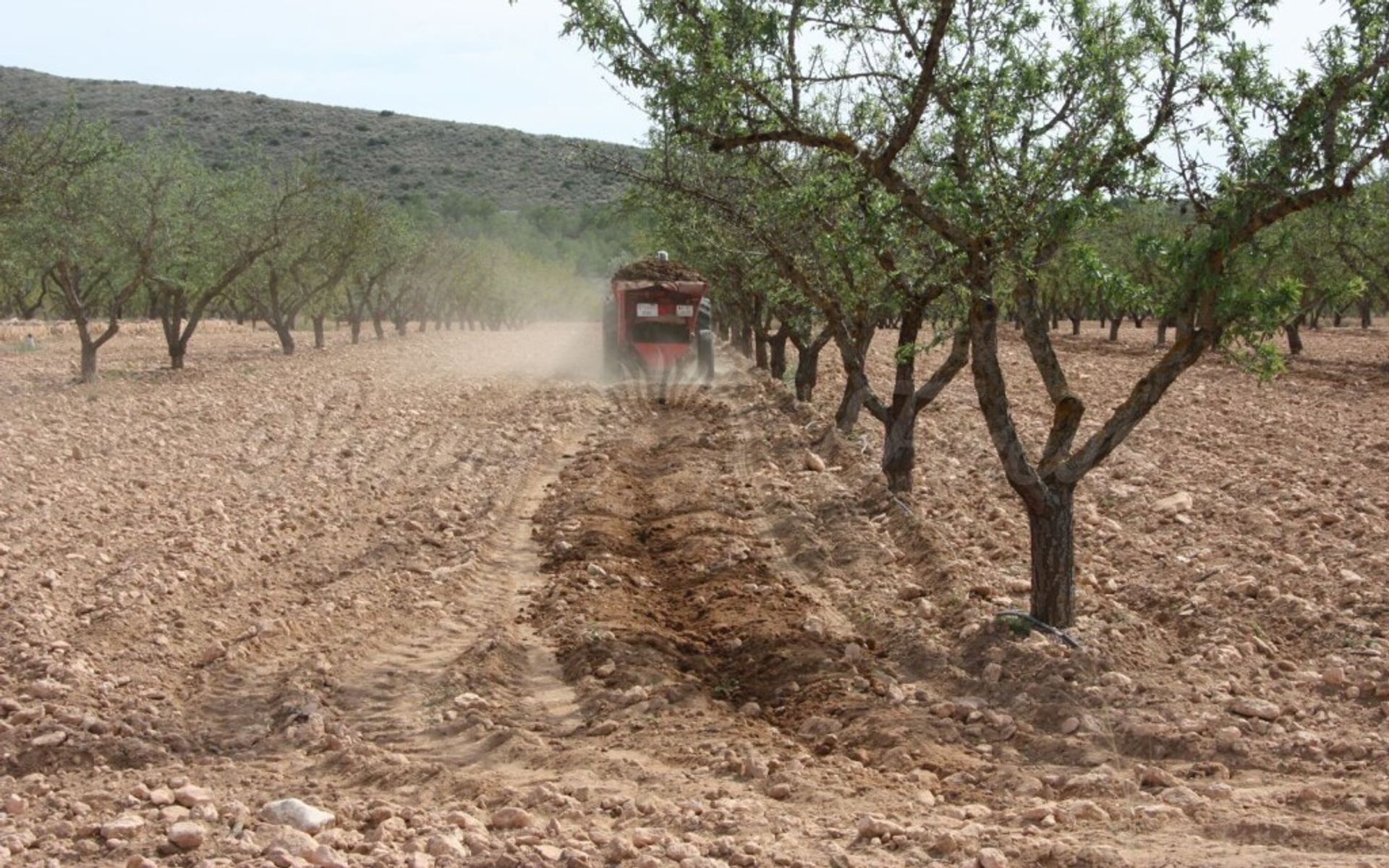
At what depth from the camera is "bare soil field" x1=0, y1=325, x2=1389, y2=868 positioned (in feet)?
16.4

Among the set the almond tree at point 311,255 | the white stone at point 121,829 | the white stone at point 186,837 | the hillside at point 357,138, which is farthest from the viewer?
the hillside at point 357,138

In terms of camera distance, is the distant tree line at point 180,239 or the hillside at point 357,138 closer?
the distant tree line at point 180,239

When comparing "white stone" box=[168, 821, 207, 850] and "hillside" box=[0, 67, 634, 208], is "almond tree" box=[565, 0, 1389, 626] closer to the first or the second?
"white stone" box=[168, 821, 207, 850]

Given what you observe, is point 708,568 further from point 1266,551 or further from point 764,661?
point 1266,551

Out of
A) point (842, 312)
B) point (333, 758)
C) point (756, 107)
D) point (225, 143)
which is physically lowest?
point (333, 758)

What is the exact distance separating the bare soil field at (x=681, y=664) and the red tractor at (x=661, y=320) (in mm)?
10309

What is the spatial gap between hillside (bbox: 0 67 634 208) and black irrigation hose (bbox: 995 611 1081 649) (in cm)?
7969

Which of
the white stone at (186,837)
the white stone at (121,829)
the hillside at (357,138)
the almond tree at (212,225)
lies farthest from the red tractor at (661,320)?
the hillside at (357,138)

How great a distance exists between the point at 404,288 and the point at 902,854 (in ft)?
154

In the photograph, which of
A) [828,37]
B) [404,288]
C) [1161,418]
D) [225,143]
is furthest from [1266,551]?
[225,143]

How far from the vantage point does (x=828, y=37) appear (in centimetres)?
848

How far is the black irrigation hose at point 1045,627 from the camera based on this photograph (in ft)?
23.9

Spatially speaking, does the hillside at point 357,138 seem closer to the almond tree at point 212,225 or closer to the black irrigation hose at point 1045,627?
the almond tree at point 212,225

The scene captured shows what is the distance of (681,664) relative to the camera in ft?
24.6
